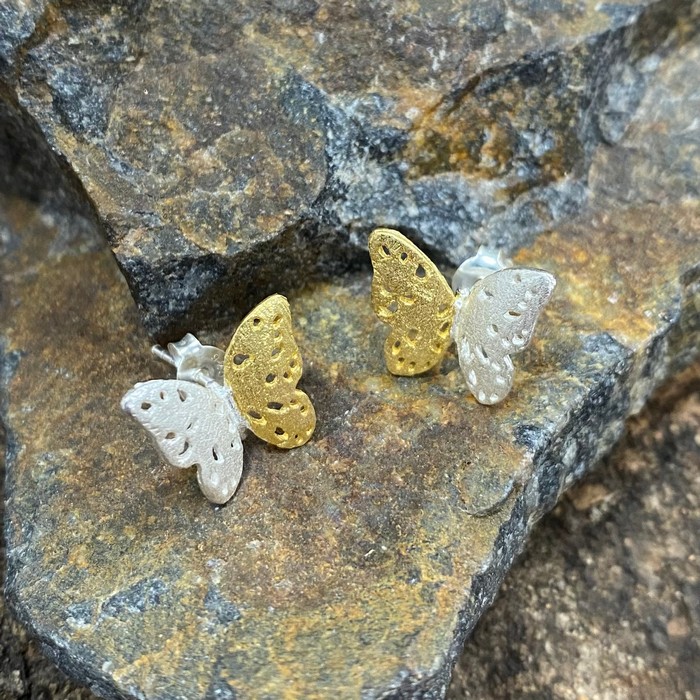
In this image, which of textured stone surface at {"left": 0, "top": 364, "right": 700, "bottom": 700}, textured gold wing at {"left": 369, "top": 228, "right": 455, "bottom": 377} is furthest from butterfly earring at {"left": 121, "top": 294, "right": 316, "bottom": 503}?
textured stone surface at {"left": 0, "top": 364, "right": 700, "bottom": 700}

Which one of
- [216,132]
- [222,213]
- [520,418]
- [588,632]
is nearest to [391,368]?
[520,418]

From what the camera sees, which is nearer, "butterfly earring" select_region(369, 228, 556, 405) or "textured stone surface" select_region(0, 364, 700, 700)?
"butterfly earring" select_region(369, 228, 556, 405)

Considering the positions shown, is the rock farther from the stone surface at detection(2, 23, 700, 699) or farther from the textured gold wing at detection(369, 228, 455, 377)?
the textured gold wing at detection(369, 228, 455, 377)

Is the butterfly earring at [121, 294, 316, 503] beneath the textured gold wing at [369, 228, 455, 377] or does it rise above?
beneath

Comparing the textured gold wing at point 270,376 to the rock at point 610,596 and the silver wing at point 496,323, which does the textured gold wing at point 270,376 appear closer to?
the silver wing at point 496,323

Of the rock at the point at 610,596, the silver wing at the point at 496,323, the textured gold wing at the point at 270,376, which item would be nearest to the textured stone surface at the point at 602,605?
the rock at the point at 610,596

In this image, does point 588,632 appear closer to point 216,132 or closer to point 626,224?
point 626,224

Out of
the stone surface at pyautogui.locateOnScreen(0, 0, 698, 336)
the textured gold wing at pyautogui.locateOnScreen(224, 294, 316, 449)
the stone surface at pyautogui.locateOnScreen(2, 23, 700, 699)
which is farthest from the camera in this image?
the stone surface at pyautogui.locateOnScreen(0, 0, 698, 336)

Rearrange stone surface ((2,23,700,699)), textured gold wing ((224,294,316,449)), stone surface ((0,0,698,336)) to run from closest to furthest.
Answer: stone surface ((2,23,700,699)), textured gold wing ((224,294,316,449)), stone surface ((0,0,698,336))
